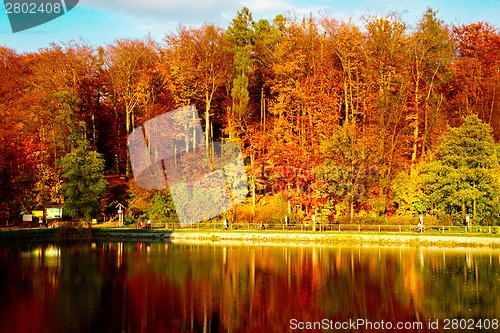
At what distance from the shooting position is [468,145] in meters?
43.2

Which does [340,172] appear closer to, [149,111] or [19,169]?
[149,111]

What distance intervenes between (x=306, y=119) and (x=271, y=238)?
13.9 m

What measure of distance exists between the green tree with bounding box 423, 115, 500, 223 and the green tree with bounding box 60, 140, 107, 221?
2936 cm

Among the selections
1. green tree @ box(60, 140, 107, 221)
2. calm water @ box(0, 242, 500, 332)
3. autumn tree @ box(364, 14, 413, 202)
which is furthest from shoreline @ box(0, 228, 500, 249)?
autumn tree @ box(364, 14, 413, 202)

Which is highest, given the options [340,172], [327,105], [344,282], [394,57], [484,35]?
[484,35]

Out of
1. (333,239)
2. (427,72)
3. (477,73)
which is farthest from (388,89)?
(333,239)

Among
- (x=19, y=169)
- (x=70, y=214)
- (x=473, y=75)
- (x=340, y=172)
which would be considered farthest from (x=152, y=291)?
(x=473, y=75)

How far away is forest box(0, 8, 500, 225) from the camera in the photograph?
149 feet

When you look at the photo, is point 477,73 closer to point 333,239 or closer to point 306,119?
point 306,119

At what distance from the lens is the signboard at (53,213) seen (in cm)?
4875

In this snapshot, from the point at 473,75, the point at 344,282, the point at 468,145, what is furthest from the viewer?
the point at 473,75

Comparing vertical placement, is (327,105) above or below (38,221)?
above

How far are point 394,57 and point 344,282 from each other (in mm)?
32400

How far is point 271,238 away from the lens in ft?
139
